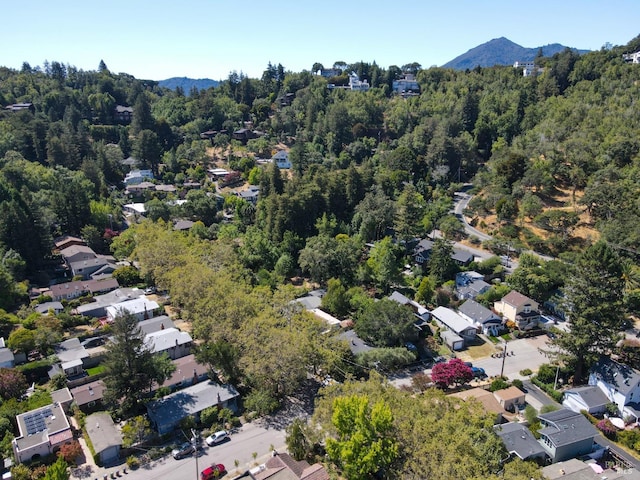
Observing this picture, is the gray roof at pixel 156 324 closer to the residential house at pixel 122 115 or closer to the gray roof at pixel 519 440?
the gray roof at pixel 519 440

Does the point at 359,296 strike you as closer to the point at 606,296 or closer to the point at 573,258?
the point at 606,296

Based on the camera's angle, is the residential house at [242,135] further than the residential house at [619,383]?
Yes

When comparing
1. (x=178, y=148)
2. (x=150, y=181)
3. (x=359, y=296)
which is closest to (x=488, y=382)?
(x=359, y=296)

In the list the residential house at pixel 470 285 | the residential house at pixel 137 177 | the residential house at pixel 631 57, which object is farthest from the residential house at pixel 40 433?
the residential house at pixel 631 57

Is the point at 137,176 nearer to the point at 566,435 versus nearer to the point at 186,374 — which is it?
the point at 186,374

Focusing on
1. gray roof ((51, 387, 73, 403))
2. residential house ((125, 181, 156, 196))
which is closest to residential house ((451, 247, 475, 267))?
gray roof ((51, 387, 73, 403))
